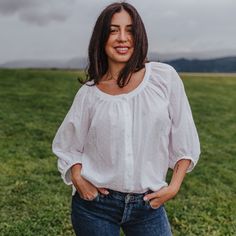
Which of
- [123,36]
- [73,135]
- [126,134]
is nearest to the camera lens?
[126,134]

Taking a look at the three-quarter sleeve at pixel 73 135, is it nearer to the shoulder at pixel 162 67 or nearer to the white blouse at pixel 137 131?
the white blouse at pixel 137 131

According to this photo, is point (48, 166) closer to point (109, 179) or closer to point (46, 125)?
point (46, 125)

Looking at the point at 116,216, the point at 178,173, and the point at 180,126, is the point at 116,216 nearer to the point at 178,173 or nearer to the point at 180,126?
the point at 178,173

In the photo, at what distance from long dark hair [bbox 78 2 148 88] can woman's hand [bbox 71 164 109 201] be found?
1.58 feet

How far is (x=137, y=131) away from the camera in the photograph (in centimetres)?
290

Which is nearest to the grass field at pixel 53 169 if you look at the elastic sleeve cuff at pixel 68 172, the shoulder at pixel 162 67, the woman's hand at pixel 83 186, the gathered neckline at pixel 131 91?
the elastic sleeve cuff at pixel 68 172

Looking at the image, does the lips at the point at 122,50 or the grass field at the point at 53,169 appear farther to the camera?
the grass field at the point at 53,169

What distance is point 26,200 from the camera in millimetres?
7121

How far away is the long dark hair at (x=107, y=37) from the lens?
300 centimetres

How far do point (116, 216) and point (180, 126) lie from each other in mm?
585

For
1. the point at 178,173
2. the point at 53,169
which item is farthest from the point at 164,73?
the point at 53,169

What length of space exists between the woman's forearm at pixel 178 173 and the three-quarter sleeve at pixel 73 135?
522 millimetres

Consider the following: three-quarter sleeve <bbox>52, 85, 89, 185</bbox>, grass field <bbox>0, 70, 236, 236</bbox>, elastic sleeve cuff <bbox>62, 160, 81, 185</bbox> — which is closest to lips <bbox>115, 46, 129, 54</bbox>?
three-quarter sleeve <bbox>52, 85, 89, 185</bbox>

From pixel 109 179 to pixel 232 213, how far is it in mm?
4414
